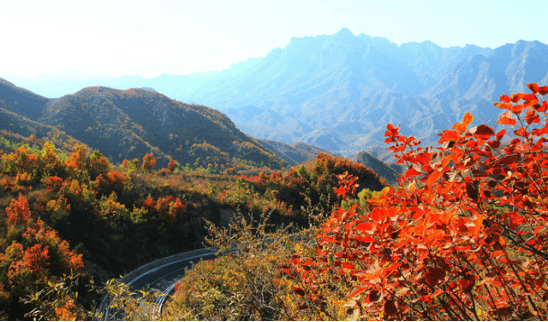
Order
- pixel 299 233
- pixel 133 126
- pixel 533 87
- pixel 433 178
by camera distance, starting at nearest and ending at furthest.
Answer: pixel 433 178 → pixel 533 87 → pixel 299 233 → pixel 133 126

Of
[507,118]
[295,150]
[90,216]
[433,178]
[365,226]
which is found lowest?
[90,216]

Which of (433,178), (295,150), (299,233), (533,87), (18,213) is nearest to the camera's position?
(433,178)

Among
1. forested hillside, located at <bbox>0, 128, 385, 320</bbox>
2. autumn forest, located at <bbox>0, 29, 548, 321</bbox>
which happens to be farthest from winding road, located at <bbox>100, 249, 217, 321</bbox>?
forested hillside, located at <bbox>0, 128, 385, 320</bbox>

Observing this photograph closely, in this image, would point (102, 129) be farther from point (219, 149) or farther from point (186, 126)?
point (219, 149)

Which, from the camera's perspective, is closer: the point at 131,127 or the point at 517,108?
the point at 517,108

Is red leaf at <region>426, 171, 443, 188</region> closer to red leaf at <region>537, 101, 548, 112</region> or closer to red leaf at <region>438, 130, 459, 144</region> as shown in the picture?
red leaf at <region>438, 130, 459, 144</region>

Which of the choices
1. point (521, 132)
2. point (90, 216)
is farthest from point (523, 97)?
point (90, 216)

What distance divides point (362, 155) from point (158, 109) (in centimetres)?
4542

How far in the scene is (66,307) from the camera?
10.8 feet

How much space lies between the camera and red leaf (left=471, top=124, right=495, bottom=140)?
Answer: 1.33m

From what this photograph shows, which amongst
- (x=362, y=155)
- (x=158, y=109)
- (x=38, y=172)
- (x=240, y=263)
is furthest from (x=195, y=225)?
(x=158, y=109)

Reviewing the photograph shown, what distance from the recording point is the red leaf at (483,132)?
1332 millimetres

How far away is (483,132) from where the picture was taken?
4.40 feet

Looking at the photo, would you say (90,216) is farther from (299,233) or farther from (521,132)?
(521,132)
